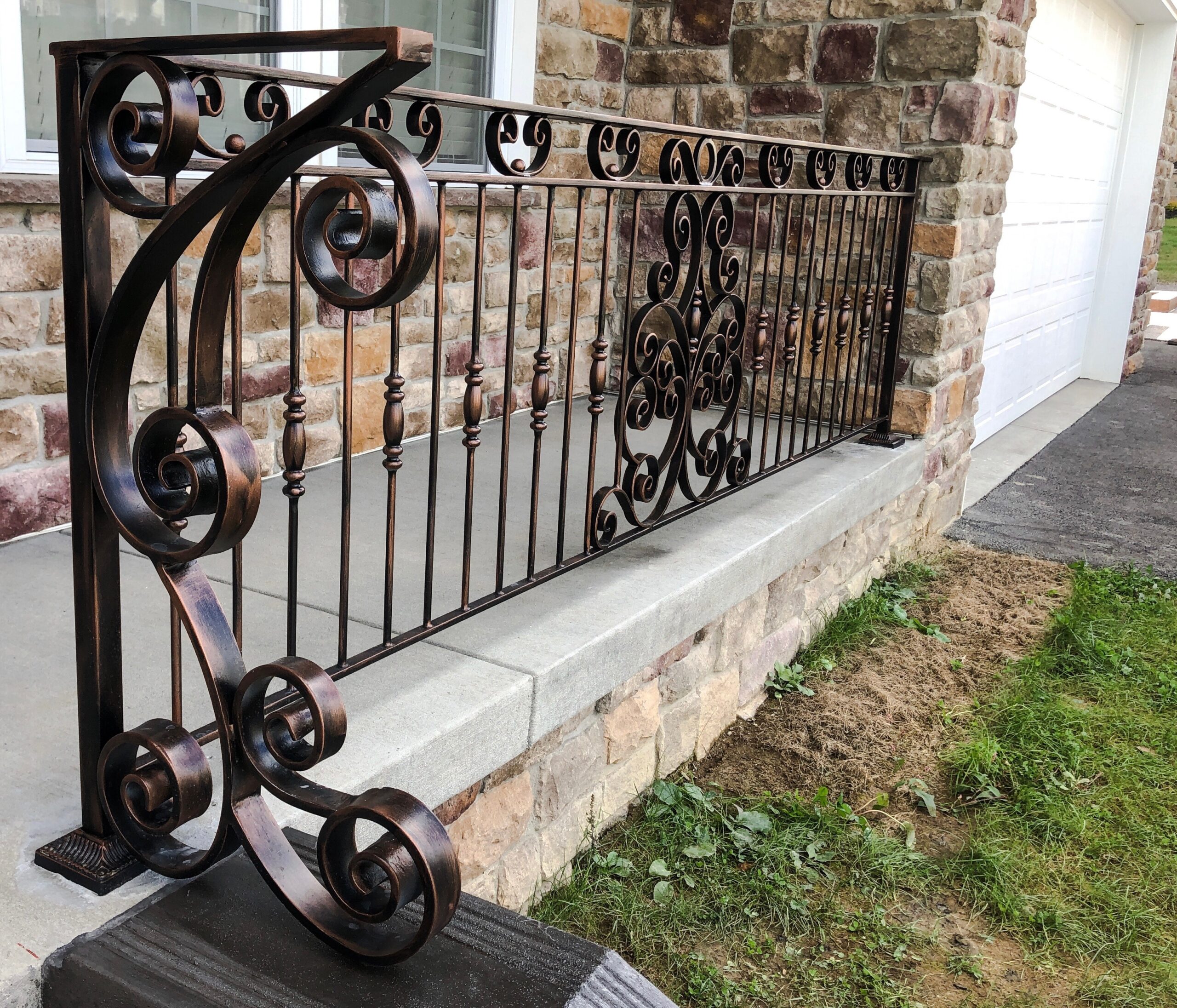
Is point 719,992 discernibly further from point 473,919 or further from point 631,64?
point 631,64

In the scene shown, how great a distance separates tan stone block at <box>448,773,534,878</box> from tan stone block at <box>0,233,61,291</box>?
4.94 feet

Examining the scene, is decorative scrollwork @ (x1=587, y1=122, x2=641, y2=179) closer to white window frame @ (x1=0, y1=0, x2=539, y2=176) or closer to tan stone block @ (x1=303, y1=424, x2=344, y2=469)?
white window frame @ (x1=0, y1=0, x2=539, y2=176)

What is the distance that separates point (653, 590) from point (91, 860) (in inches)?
52.7

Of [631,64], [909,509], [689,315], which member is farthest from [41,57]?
[909,509]

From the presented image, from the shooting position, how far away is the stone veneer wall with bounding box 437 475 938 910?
2115mm

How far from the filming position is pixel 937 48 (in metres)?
3.93

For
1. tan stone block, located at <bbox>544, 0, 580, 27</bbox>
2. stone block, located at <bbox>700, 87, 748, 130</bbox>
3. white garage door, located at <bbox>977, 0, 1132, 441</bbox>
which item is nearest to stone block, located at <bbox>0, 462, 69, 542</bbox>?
tan stone block, located at <bbox>544, 0, 580, 27</bbox>

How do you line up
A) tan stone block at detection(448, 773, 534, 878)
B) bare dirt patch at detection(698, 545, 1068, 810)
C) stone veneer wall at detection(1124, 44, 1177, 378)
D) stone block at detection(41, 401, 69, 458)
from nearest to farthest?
tan stone block at detection(448, 773, 534, 878) → stone block at detection(41, 401, 69, 458) → bare dirt patch at detection(698, 545, 1068, 810) → stone veneer wall at detection(1124, 44, 1177, 378)

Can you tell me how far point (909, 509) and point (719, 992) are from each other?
2636 mm

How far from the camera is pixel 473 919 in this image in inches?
55.4

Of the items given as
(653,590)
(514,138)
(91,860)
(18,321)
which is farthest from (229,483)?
(18,321)

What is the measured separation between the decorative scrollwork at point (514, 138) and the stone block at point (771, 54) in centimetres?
251

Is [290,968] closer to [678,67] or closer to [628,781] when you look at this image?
[628,781]

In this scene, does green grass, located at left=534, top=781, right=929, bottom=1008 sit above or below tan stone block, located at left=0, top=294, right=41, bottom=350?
below
